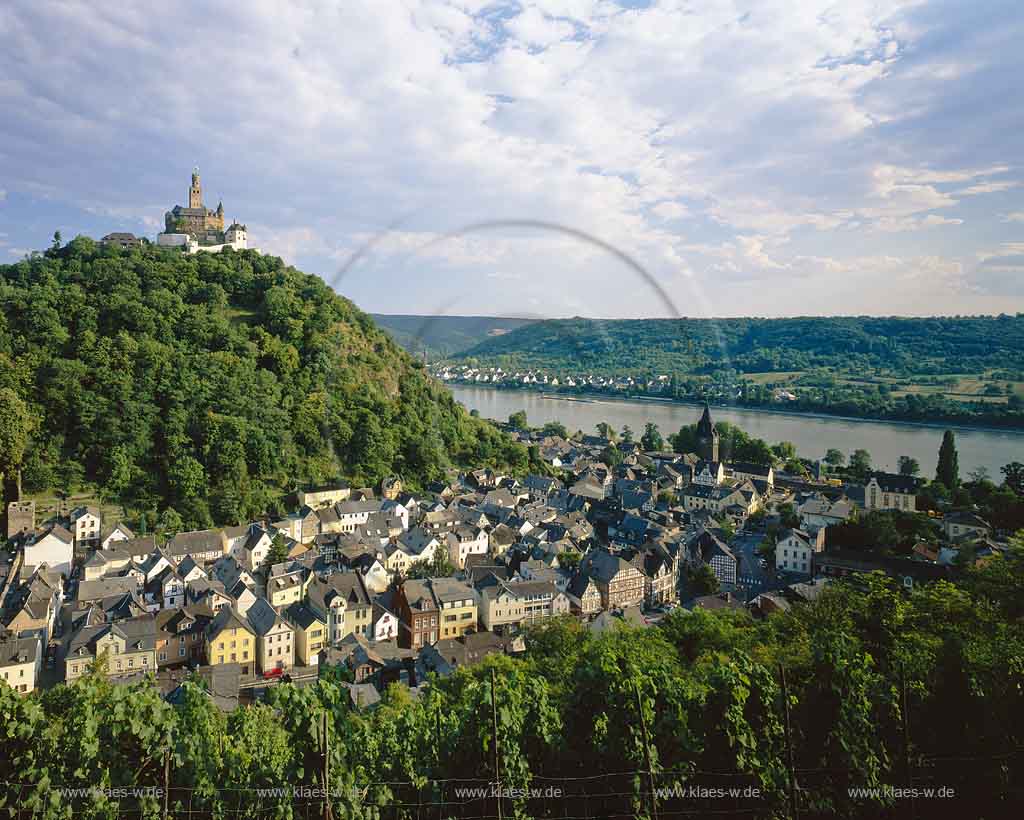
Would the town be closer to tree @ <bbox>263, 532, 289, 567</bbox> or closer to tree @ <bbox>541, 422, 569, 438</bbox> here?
tree @ <bbox>263, 532, 289, 567</bbox>

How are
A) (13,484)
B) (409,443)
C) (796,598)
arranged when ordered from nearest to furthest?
(796,598), (13,484), (409,443)

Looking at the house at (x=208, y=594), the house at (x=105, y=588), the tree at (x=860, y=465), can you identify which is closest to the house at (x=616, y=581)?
the house at (x=208, y=594)

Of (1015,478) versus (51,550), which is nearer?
(51,550)

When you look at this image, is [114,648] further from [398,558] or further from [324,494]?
[324,494]

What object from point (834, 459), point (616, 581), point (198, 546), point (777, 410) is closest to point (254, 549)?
point (198, 546)

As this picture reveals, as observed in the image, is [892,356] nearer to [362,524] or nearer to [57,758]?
[362,524]

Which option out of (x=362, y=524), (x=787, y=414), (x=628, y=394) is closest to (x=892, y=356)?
(x=787, y=414)
